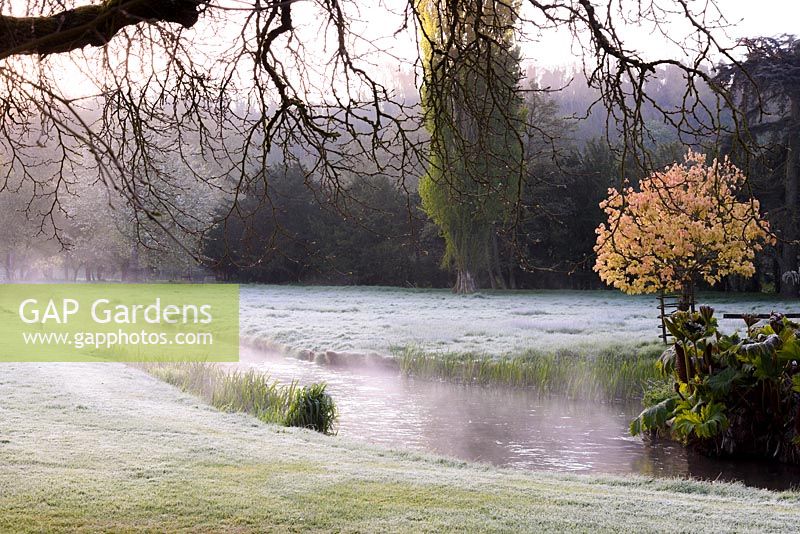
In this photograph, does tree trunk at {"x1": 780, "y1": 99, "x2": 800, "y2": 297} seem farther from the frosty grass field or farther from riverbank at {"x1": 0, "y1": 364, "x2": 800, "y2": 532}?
riverbank at {"x1": 0, "y1": 364, "x2": 800, "y2": 532}

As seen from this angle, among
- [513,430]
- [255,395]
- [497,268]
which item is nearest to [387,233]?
[497,268]

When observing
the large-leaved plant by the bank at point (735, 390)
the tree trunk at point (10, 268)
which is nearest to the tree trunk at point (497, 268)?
the large-leaved plant by the bank at point (735, 390)

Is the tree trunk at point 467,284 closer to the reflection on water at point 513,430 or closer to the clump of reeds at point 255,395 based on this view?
the reflection on water at point 513,430

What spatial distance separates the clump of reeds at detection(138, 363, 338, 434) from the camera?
7.94 m

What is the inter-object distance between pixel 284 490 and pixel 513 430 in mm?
4615

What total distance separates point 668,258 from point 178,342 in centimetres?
953

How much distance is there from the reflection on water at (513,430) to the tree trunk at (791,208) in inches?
408

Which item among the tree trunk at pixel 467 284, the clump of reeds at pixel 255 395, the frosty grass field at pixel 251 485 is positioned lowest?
the clump of reeds at pixel 255 395

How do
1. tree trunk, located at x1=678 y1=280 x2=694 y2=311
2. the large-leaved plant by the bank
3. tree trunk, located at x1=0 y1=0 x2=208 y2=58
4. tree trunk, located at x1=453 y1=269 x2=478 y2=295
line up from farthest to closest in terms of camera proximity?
tree trunk, located at x1=453 y1=269 x2=478 y2=295 → tree trunk, located at x1=678 y1=280 x2=694 y2=311 → the large-leaved plant by the bank → tree trunk, located at x1=0 y1=0 x2=208 y2=58

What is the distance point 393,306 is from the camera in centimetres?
2005

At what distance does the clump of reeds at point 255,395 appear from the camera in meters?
7.94

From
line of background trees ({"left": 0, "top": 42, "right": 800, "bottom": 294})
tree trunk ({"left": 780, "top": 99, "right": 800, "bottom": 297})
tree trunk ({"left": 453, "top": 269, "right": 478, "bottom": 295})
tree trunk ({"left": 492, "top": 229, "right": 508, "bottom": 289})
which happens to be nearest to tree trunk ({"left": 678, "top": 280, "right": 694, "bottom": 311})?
tree trunk ({"left": 780, "top": 99, "right": 800, "bottom": 297})

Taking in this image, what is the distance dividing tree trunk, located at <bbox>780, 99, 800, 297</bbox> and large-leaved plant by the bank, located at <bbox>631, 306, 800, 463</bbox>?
11792 millimetres

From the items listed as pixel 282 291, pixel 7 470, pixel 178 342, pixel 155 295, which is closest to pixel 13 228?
pixel 155 295
